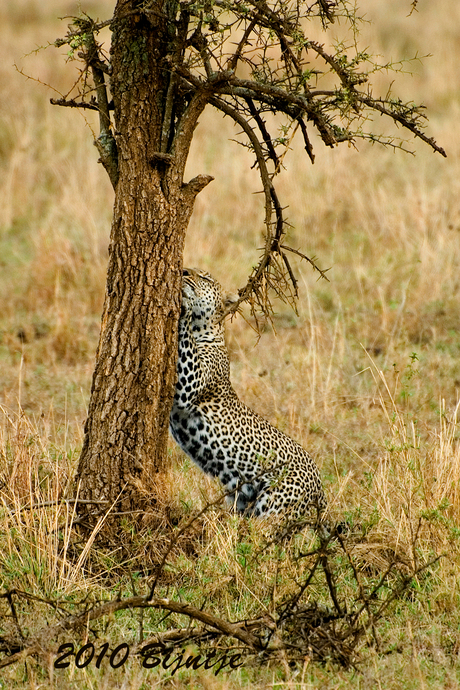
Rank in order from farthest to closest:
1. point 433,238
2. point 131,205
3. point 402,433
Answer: point 433,238, point 402,433, point 131,205

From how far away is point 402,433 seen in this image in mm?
5141

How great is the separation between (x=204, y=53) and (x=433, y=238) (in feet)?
22.0

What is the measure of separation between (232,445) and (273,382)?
2.29m

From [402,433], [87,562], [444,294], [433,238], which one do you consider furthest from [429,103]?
[87,562]

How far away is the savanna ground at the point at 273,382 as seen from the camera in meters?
4.17

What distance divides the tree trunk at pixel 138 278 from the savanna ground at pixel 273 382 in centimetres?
31

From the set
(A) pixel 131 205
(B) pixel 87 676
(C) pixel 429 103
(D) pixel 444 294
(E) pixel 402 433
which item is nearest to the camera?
(B) pixel 87 676

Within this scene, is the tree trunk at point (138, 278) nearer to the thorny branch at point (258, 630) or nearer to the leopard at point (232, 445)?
the leopard at point (232, 445)

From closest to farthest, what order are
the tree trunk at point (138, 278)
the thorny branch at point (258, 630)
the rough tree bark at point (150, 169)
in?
the thorny branch at point (258, 630) → the rough tree bark at point (150, 169) → the tree trunk at point (138, 278)

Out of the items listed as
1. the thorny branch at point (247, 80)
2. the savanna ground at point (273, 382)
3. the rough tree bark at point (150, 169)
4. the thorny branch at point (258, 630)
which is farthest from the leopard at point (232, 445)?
the thorny branch at point (258, 630)

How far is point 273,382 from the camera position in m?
7.80

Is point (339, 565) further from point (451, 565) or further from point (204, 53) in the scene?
point (204, 53)

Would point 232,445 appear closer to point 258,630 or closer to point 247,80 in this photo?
point 258,630

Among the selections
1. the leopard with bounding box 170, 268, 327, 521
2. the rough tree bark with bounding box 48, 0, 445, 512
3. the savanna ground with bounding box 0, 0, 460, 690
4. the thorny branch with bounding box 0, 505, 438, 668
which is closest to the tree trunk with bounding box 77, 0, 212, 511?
the rough tree bark with bounding box 48, 0, 445, 512
